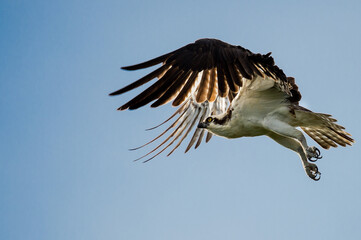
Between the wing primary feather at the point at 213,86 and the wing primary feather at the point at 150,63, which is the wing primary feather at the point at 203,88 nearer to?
the wing primary feather at the point at 213,86

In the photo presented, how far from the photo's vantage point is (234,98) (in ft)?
36.4

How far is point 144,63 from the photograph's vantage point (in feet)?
30.0

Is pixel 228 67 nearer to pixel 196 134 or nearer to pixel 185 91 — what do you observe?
pixel 185 91

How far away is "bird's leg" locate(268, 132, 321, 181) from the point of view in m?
11.0

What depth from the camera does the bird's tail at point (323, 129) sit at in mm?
10883

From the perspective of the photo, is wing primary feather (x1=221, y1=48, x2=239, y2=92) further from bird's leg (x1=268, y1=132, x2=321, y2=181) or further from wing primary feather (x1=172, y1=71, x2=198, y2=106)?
bird's leg (x1=268, y1=132, x2=321, y2=181)

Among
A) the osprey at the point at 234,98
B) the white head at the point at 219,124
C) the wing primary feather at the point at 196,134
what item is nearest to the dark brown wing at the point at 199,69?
the osprey at the point at 234,98

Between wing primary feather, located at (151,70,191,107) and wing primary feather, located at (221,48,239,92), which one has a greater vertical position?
wing primary feather, located at (221,48,239,92)

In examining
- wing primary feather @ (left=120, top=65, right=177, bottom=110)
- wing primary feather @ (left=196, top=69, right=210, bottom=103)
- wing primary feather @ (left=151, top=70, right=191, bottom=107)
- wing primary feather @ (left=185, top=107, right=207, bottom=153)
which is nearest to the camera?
wing primary feather @ (left=120, top=65, right=177, bottom=110)

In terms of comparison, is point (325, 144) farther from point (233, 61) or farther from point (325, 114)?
point (233, 61)

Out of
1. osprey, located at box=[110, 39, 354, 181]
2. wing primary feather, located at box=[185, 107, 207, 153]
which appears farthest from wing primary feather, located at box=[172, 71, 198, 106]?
wing primary feather, located at box=[185, 107, 207, 153]

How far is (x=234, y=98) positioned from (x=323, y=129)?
1798 mm

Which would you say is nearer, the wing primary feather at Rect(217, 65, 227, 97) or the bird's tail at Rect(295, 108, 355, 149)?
the wing primary feather at Rect(217, 65, 227, 97)

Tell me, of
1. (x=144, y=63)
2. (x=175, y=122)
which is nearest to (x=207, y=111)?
(x=175, y=122)
